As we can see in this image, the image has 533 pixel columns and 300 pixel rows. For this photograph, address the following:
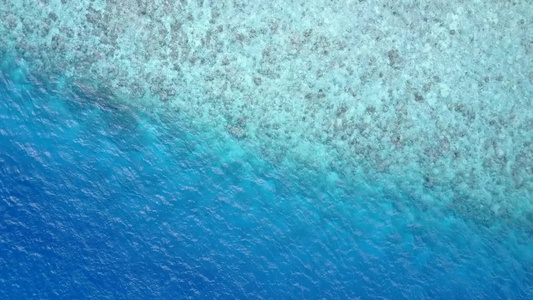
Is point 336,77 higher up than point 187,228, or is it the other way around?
point 336,77

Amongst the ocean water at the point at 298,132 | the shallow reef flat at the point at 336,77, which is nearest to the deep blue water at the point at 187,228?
the ocean water at the point at 298,132

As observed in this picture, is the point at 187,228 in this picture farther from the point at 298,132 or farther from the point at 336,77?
the point at 336,77

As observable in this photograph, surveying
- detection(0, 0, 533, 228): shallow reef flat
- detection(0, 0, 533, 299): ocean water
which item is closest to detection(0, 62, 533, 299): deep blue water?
detection(0, 0, 533, 299): ocean water

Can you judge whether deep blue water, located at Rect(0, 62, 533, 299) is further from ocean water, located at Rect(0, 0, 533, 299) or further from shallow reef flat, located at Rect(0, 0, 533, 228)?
shallow reef flat, located at Rect(0, 0, 533, 228)

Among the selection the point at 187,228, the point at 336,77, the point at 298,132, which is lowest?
the point at 187,228

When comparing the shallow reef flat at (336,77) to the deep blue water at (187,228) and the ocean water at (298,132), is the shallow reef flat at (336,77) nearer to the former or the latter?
the ocean water at (298,132)

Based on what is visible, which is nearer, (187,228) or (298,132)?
(187,228)

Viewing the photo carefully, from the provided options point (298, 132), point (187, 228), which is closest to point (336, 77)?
point (298, 132)
